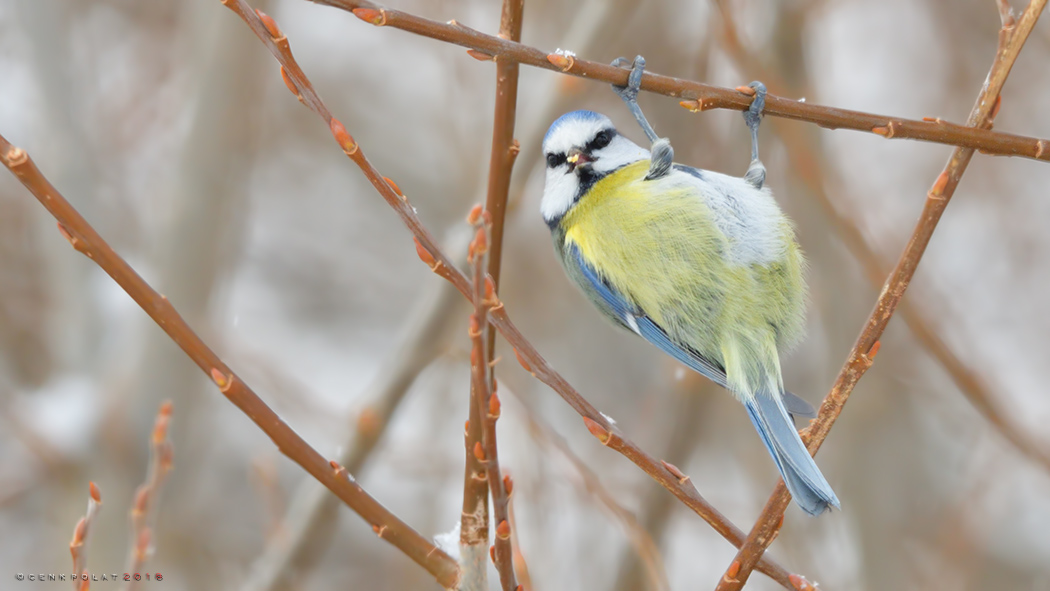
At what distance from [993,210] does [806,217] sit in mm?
1729

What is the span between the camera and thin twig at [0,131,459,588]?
125 cm

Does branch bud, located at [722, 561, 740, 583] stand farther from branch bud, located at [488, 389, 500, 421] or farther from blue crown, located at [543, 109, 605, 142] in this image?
blue crown, located at [543, 109, 605, 142]

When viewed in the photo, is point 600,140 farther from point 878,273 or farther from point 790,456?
point 790,456

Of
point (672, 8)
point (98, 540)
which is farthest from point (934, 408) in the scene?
point (98, 540)

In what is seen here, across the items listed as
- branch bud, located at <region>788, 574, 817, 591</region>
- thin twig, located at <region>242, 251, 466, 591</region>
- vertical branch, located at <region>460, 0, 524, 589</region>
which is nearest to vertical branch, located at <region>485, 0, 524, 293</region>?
vertical branch, located at <region>460, 0, 524, 589</region>

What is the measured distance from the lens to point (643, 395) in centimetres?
505

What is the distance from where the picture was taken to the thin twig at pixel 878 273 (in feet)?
6.83

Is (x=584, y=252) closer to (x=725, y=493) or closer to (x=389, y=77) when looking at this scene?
(x=725, y=493)

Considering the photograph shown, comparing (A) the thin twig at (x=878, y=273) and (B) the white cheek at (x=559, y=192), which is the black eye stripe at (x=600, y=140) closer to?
(B) the white cheek at (x=559, y=192)

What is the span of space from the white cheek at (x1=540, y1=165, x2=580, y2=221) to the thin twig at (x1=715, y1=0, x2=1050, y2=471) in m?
0.58

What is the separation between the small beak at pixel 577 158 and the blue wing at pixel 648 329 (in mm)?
237

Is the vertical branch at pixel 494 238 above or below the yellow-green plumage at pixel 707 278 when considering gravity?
below

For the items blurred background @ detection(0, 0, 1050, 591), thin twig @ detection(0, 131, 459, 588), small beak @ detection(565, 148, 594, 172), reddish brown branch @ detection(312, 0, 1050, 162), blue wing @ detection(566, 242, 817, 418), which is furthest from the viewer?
blurred background @ detection(0, 0, 1050, 591)

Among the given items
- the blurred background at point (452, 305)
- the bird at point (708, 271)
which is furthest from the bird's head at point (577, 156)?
the blurred background at point (452, 305)
